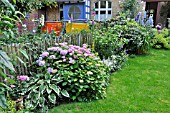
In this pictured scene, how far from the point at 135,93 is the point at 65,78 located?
4.55 ft

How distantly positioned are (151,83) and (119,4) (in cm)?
929

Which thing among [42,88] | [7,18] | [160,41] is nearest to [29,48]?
[42,88]

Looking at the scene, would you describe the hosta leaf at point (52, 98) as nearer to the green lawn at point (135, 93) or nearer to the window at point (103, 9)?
the green lawn at point (135, 93)

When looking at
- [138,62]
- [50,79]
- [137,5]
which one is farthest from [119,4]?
[50,79]

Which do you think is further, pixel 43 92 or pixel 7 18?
pixel 43 92

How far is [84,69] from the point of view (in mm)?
3201

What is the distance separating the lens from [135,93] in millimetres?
3303

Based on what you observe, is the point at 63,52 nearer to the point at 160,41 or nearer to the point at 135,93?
the point at 135,93

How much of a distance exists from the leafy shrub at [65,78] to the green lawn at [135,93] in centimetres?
19

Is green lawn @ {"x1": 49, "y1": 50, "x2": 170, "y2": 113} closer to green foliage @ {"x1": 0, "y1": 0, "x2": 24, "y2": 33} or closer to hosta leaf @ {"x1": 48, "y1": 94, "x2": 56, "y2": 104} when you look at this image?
hosta leaf @ {"x1": 48, "y1": 94, "x2": 56, "y2": 104}

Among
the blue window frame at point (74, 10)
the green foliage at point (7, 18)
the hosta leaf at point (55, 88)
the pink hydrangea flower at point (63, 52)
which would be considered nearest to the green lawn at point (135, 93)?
the hosta leaf at point (55, 88)

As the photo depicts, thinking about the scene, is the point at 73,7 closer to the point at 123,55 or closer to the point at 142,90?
the point at 123,55

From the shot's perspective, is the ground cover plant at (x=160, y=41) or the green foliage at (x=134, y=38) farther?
the ground cover plant at (x=160, y=41)

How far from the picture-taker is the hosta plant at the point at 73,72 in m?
2.95
